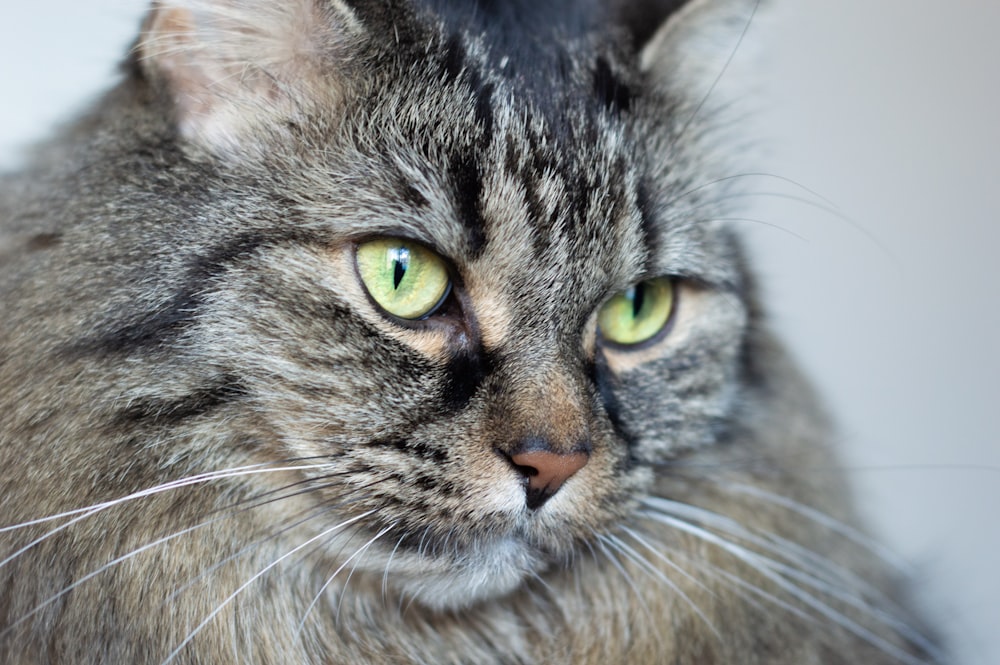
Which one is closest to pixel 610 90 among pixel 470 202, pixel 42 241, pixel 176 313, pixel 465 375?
pixel 470 202

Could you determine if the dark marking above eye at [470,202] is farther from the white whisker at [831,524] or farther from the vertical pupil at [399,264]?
the white whisker at [831,524]

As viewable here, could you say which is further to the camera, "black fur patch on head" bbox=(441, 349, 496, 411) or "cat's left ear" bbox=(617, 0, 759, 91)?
"cat's left ear" bbox=(617, 0, 759, 91)

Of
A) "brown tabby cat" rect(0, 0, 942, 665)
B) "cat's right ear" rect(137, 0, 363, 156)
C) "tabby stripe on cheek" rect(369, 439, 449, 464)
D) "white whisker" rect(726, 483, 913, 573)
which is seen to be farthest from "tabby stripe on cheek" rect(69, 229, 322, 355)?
"white whisker" rect(726, 483, 913, 573)

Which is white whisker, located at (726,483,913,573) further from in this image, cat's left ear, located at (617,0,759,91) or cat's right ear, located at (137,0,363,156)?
cat's right ear, located at (137,0,363,156)

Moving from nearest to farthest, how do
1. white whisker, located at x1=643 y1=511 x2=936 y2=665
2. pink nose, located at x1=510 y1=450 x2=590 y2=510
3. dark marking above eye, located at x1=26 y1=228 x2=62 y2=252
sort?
pink nose, located at x1=510 y1=450 x2=590 y2=510, dark marking above eye, located at x1=26 y1=228 x2=62 y2=252, white whisker, located at x1=643 y1=511 x2=936 y2=665

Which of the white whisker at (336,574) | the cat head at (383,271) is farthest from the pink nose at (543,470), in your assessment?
the white whisker at (336,574)

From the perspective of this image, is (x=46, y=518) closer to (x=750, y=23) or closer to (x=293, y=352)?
(x=293, y=352)

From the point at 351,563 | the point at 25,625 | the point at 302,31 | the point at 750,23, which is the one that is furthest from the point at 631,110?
the point at 25,625

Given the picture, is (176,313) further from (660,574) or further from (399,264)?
(660,574)
